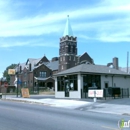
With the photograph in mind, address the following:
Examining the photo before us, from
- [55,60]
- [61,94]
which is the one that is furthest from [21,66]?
[61,94]

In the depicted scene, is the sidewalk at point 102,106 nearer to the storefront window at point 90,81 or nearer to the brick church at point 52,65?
the storefront window at point 90,81

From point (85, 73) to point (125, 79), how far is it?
871 centimetres

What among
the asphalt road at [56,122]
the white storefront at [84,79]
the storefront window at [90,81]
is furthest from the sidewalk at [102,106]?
the storefront window at [90,81]

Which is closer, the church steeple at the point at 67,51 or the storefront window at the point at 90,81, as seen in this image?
the storefront window at the point at 90,81

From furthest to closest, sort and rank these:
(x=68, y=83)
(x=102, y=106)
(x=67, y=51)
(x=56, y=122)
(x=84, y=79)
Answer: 1. (x=67, y=51)
2. (x=68, y=83)
3. (x=84, y=79)
4. (x=102, y=106)
5. (x=56, y=122)

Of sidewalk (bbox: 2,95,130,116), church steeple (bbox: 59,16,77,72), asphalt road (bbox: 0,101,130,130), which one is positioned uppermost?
church steeple (bbox: 59,16,77,72)

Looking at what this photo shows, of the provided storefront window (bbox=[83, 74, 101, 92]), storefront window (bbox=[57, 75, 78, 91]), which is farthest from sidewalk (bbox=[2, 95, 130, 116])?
storefront window (bbox=[57, 75, 78, 91])

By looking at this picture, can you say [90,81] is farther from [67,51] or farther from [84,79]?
[67,51]

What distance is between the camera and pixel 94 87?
32938 millimetres

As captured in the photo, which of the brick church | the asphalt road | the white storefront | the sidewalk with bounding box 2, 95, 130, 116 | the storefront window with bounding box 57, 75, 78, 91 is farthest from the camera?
the brick church

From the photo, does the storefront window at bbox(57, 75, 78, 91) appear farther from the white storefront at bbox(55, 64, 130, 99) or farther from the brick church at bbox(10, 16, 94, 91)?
the brick church at bbox(10, 16, 94, 91)

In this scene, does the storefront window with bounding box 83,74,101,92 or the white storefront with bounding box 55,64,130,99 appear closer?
the white storefront with bounding box 55,64,130,99

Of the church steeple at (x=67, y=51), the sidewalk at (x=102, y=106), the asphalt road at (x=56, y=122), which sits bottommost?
the sidewalk at (x=102, y=106)

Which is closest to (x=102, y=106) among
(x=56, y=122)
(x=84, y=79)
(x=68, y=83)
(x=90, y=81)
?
(x=84, y=79)
